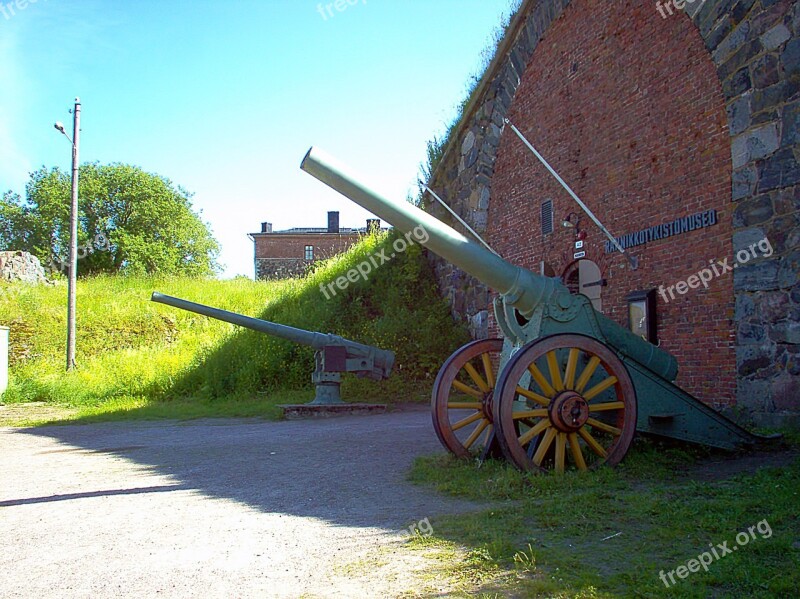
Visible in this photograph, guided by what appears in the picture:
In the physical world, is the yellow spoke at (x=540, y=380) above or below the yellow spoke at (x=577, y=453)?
above

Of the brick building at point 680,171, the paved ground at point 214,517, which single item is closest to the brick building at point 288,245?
the brick building at point 680,171

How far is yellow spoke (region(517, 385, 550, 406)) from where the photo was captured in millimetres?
5371

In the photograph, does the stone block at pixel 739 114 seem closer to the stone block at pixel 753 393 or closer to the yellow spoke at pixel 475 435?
the stone block at pixel 753 393

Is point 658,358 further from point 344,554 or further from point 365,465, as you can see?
point 344,554

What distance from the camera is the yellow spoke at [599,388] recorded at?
5.61 metres

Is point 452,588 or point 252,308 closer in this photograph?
point 452,588

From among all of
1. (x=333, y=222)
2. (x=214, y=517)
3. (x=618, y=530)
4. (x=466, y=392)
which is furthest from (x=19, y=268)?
(x=333, y=222)

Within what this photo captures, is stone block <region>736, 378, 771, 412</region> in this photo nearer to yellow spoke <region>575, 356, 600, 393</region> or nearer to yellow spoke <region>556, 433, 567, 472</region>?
yellow spoke <region>575, 356, 600, 393</region>

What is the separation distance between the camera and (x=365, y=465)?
6.77 meters

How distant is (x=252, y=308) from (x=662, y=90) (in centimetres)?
1470

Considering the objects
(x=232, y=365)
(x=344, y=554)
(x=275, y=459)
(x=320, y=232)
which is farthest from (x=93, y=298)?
(x=320, y=232)

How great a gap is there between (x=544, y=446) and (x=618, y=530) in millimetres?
1420

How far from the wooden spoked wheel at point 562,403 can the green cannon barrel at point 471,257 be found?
450 millimetres

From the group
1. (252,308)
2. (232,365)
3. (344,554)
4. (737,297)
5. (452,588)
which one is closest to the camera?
(452,588)
